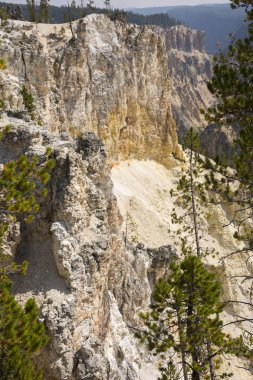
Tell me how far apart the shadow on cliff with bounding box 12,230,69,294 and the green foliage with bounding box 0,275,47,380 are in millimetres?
4075

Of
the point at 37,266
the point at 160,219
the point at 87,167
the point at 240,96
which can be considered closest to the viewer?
the point at 240,96

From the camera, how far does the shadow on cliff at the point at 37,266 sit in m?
14.6

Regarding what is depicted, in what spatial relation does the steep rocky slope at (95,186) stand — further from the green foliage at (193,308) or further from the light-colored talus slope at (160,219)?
the green foliage at (193,308)

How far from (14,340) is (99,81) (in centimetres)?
4195

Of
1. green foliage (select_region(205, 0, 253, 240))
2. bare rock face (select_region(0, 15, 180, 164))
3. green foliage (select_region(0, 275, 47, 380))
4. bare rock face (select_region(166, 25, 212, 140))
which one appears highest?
bare rock face (select_region(166, 25, 212, 140))

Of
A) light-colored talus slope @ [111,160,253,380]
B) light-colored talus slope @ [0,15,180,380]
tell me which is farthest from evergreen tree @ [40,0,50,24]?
light-colored talus slope @ [111,160,253,380]

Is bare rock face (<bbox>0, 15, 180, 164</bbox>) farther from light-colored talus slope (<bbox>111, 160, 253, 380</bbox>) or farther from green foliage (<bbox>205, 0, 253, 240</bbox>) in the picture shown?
green foliage (<bbox>205, 0, 253, 240</bbox>)

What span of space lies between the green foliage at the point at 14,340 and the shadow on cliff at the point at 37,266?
4.07 meters

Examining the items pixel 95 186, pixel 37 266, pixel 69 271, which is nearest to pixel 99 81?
pixel 95 186

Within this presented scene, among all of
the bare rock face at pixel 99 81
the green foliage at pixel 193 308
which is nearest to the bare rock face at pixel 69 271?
the green foliage at pixel 193 308

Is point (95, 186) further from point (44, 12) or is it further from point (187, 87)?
point (187, 87)

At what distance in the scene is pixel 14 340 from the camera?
9.84 metres

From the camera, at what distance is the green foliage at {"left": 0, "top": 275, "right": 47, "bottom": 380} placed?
32.5ft

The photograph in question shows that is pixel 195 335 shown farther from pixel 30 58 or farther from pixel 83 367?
pixel 30 58
